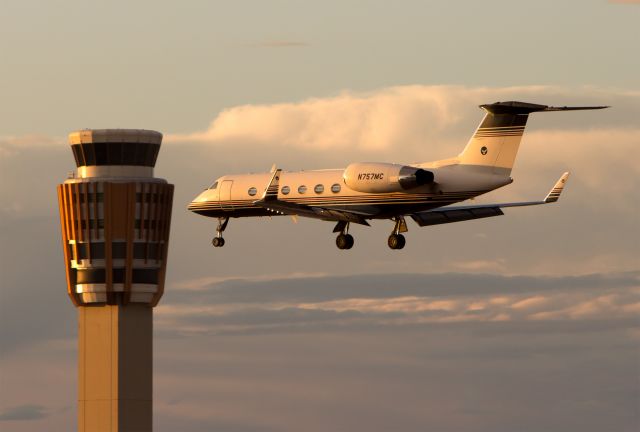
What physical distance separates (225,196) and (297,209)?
789 centimetres

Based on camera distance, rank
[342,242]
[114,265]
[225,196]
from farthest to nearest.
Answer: [114,265]
[225,196]
[342,242]

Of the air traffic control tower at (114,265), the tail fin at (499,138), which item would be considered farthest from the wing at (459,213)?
the air traffic control tower at (114,265)

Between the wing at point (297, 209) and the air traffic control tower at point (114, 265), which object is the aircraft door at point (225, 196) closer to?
the wing at point (297, 209)

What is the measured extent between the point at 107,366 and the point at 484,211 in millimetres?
63106

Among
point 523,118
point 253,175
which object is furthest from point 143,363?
point 523,118

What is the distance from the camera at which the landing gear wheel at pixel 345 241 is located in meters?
98.5

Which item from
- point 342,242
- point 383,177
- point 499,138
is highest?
point 499,138

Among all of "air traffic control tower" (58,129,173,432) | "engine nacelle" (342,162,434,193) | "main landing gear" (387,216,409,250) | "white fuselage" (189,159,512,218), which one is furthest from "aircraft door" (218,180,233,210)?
"air traffic control tower" (58,129,173,432)

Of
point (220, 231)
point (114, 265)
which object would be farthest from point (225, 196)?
point (114, 265)

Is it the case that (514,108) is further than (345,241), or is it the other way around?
(345,241)

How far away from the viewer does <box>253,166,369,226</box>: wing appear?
307ft

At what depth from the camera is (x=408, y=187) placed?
90.8 metres

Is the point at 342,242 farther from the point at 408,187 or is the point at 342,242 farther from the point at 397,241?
the point at 408,187

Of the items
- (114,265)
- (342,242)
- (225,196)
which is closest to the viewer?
(342,242)
